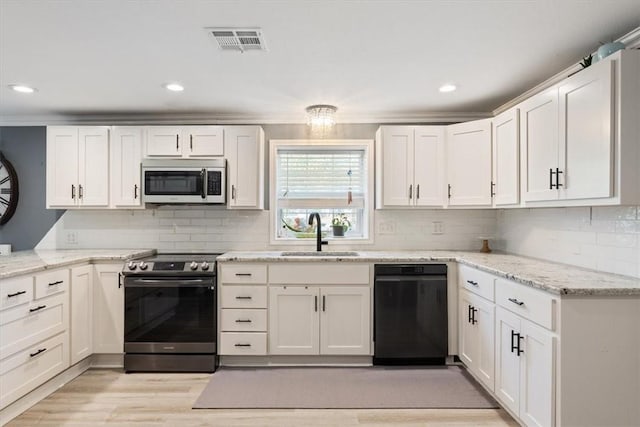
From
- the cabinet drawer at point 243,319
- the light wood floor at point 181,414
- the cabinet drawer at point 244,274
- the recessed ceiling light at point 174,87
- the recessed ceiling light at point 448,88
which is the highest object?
the recessed ceiling light at point 448,88

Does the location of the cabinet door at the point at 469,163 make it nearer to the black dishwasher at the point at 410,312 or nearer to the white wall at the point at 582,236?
the white wall at the point at 582,236

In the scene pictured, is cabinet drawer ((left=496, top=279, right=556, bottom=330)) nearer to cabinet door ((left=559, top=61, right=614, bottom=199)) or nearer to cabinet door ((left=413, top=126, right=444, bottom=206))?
cabinet door ((left=559, top=61, right=614, bottom=199))

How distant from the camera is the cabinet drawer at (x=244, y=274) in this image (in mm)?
2992

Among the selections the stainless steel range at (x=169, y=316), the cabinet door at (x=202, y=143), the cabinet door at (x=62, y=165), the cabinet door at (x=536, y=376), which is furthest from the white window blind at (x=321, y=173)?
the cabinet door at (x=536, y=376)

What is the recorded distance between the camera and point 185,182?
322cm

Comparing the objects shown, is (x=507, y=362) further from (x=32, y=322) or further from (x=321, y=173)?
(x=32, y=322)

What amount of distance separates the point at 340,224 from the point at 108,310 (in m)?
2.22

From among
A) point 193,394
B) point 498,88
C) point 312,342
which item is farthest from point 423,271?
point 193,394

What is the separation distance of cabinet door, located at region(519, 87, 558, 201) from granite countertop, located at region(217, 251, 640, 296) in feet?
1.60

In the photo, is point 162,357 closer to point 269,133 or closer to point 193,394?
A: point 193,394

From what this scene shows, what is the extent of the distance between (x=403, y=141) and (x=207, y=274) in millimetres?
2128

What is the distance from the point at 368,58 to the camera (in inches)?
89.7

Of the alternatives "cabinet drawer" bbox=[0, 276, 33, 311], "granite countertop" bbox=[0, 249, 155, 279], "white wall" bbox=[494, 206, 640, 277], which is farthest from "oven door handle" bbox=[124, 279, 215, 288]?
"white wall" bbox=[494, 206, 640, 277]

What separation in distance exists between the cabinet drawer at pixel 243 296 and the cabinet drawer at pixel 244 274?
0.19 ft
